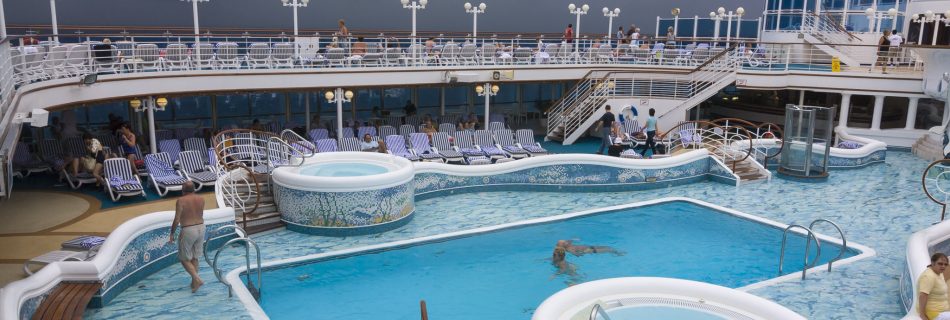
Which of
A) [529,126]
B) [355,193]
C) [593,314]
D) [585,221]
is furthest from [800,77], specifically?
[593,314]

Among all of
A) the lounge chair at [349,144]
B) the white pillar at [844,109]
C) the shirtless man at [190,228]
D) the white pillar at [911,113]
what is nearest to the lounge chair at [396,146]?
Result: the lounge chair at [349,144]

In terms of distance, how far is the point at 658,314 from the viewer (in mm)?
6043

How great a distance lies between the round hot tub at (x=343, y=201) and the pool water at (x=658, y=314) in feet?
19.2

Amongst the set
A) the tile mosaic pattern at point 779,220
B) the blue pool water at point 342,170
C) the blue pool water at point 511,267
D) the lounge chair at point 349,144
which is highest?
the blue pool water at point 342,170

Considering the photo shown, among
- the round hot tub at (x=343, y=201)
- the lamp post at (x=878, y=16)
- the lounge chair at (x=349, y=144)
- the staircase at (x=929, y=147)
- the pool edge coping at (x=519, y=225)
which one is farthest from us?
the lamp post at (x=878, y=16)

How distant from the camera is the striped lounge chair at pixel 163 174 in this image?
13.1 meters

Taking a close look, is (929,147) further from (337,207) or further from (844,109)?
(337,207)

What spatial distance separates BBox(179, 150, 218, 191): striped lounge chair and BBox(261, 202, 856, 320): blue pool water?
4.73 metres

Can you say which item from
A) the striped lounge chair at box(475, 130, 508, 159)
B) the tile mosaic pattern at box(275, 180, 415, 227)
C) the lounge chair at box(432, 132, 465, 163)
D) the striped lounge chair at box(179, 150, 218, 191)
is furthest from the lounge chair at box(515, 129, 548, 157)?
the striped lounge chair at box(179, 150, 218, 191)

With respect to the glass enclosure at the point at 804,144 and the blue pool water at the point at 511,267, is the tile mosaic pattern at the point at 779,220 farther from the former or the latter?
the blue pool water at the point at 511,267

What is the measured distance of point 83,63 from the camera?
12.8m

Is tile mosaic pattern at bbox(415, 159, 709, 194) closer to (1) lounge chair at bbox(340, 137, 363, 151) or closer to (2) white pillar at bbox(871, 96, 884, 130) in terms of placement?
(1) lounge chair at bbox(340, 137, 363, 151)

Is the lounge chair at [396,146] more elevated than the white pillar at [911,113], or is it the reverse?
the white pillar at [911,113]

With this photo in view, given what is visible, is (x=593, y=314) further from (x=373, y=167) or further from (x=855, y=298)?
(x=373, y=167)
